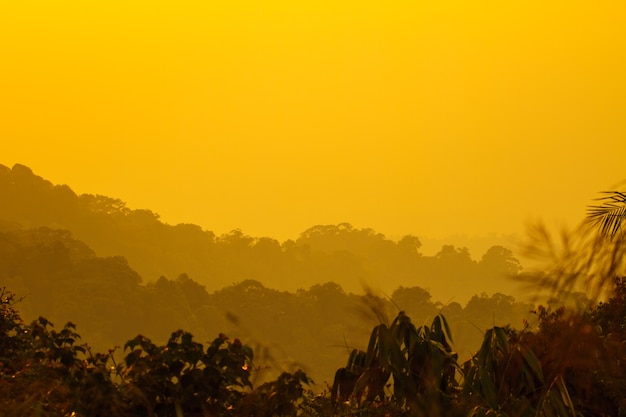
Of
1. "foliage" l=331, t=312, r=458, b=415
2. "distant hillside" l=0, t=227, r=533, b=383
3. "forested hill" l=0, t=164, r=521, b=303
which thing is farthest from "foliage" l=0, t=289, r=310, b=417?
"forested hill" l=0, t=164, r=521, b=303

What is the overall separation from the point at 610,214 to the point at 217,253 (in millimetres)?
128276

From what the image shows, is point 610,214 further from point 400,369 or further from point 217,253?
point 217,253

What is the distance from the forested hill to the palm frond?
93.3 metres

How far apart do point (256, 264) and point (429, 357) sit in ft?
429

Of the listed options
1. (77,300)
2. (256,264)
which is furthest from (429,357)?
(256,264)

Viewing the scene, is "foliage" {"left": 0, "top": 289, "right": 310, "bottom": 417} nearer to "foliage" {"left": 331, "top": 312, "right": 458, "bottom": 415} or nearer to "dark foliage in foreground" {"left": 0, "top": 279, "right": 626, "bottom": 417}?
"dark foliage in foreground" {"left": 0, "top": 279, "right": 626, "bottom": 417}

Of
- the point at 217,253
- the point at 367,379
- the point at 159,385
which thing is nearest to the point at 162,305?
the point at 217,253

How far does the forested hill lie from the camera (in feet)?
405

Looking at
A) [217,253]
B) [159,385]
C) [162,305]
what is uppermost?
[217,253]

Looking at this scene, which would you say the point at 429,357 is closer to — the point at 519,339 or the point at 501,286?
the point at 519,339

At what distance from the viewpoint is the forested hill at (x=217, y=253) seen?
405 feet

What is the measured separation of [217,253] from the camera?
135125mm

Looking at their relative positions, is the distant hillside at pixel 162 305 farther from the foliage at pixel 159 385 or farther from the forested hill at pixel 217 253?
the foliage at pixel 159 385

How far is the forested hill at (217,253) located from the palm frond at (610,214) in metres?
93.3
